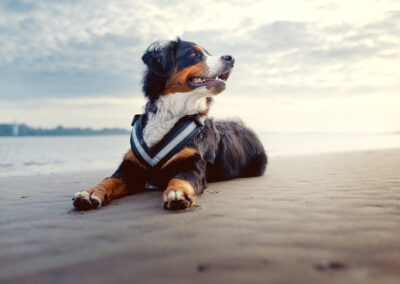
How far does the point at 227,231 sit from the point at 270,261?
1.64 feet

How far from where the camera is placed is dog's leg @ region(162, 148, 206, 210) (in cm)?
266

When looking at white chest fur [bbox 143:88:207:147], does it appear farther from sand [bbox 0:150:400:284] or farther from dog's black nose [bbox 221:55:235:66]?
sand [bbox 0:150:400:284]

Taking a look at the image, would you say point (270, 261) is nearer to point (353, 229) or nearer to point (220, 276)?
point (220, 276)

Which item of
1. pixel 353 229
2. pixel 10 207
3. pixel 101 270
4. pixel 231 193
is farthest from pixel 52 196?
pixel 353 229

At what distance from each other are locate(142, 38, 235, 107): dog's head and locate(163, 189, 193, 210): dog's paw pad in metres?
1.63

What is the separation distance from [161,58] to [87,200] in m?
2.06

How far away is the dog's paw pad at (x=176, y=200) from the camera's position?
8.66 ft

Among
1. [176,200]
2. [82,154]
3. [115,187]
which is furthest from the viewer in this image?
[82,154]

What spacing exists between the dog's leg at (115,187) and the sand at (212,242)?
0.48ft

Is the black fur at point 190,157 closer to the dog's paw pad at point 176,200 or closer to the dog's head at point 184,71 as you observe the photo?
the dog's head at point 184,71

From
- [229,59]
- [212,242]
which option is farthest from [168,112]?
[212,242]

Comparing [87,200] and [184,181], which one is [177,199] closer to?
[184,181]

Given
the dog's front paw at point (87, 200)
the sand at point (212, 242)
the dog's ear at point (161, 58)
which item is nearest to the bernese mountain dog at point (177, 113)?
the dog's ear at point (161, 58)

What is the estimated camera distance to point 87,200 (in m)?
2.85
